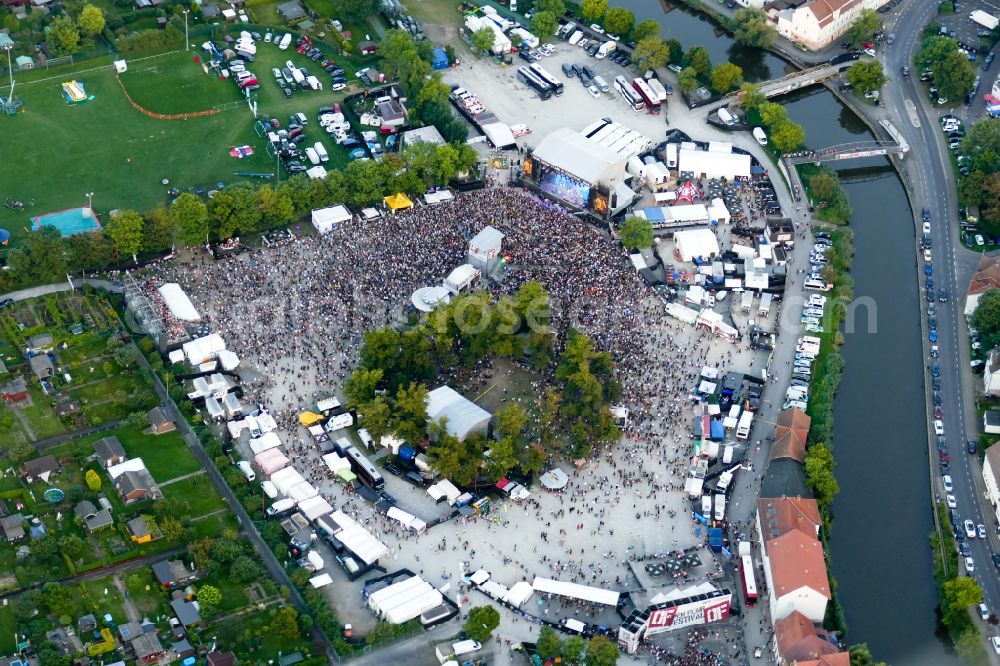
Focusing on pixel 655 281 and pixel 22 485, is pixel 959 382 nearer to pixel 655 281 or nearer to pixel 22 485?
pixel 655 281

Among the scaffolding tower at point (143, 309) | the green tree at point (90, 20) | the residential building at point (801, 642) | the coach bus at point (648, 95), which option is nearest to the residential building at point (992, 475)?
the residential building at point (801, 642)

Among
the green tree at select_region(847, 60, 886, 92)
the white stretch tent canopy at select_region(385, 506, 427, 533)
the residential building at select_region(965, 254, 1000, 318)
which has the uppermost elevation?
the green tree at select_region(847, 60, 886, 92)

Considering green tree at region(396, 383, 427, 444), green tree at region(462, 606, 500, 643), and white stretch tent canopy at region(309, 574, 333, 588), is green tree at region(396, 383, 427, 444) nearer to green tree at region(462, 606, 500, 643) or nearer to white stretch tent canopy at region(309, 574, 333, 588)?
white stretch tent canopy at region(309, 574, 333, 588)

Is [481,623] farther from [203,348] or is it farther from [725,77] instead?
[725,77]

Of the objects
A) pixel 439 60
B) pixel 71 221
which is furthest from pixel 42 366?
pixel 439 60

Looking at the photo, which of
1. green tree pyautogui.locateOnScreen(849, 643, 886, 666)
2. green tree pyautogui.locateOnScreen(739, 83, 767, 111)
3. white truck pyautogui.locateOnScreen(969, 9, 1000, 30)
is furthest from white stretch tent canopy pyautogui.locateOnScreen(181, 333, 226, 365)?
white truck pyautogui.locateOnScreen(969, 9, 1000, 30)

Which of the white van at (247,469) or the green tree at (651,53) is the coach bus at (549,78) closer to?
the green tree at (651,53)
